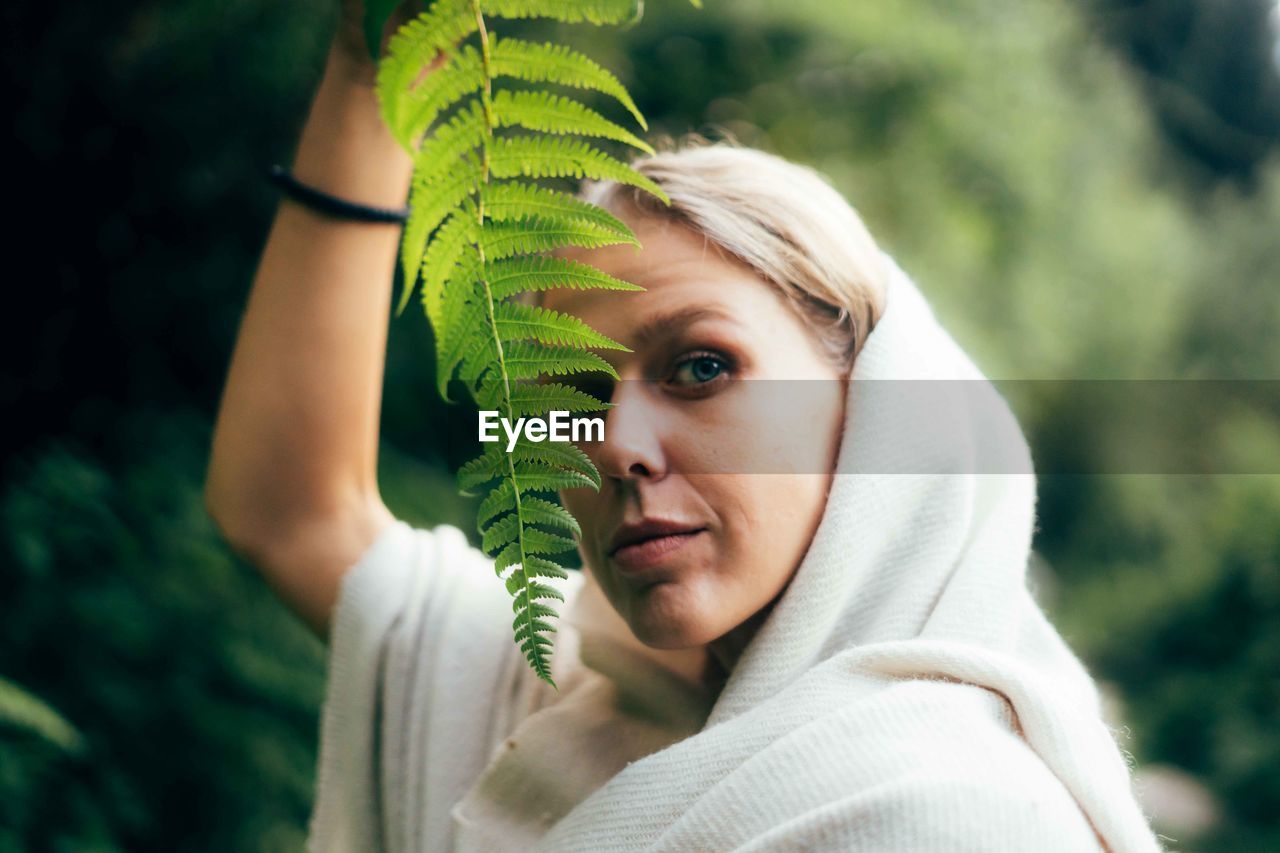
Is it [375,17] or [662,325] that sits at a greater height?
[375,17]

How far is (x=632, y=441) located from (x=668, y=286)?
12 cm

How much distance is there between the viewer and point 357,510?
102cm

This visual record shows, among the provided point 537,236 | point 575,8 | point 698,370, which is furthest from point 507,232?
point 698,370

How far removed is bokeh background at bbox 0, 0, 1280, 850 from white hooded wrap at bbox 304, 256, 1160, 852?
613mm

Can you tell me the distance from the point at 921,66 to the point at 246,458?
222cm

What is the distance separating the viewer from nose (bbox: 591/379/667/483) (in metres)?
0.73

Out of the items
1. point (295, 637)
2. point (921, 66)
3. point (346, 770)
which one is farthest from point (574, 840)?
point (921, 66)

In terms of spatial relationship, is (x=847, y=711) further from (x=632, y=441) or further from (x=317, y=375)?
(x=317, y=375)

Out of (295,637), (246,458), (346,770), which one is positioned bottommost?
(295,637)

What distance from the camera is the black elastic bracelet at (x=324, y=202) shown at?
92cm

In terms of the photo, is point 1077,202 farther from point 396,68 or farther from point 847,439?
point 396,68

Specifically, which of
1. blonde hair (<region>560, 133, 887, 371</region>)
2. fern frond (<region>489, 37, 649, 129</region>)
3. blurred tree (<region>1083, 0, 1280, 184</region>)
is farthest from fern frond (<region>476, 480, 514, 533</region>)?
blurred tree (<region>1083, 0, 1280, 184</region>)

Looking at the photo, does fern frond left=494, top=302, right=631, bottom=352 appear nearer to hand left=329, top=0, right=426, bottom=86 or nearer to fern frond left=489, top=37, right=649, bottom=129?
fern frond left=489, top=37, right=649, bottom=129

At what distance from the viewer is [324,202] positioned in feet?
3.01
